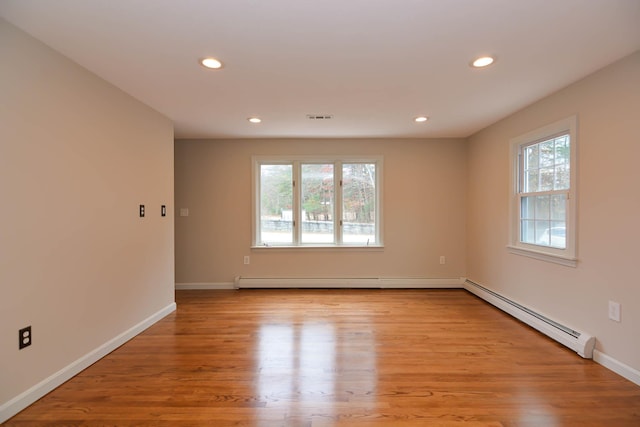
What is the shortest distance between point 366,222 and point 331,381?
111 inches

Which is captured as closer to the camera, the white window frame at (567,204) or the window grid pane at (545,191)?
the white window frame at (567,204)

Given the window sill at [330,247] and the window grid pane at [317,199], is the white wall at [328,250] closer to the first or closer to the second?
the window sill at [330,247]

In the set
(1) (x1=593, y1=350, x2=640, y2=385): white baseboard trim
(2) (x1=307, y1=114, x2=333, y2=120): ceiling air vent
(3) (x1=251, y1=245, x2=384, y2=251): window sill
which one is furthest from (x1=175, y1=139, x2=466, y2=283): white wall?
(1) (x1=593, y1=350, x2=640, y2=385): white baseboard trim

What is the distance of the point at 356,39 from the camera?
1837 millimetres

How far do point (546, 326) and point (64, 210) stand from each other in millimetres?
4136

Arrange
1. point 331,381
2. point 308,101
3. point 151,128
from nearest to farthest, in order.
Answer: point 331,381 → point 308,101 → point 151,128

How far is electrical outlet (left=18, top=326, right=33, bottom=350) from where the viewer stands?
177 centimetres

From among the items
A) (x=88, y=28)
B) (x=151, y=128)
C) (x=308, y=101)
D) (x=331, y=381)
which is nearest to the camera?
(x=88, y=28)

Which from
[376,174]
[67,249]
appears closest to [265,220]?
[376,174]

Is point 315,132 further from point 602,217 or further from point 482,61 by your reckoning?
point 602,217

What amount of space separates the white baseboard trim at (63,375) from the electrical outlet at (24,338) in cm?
29

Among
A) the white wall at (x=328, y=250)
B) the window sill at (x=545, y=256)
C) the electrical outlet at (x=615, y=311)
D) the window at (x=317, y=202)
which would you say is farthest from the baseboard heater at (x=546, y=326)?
the window at (x=317, y=202)

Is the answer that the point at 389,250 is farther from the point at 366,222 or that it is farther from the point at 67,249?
the point at 67,249

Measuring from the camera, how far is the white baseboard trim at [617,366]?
203cm
